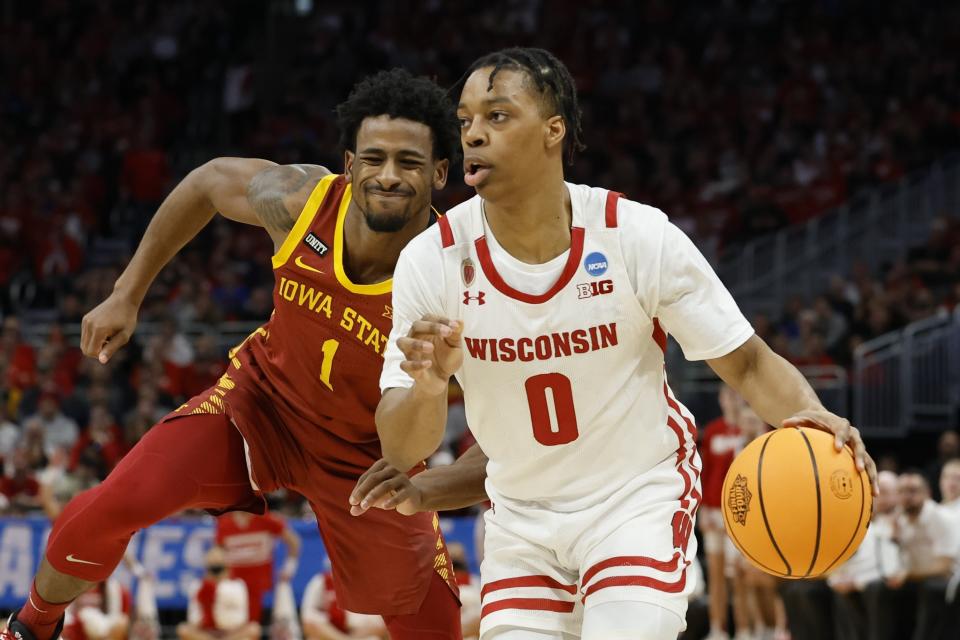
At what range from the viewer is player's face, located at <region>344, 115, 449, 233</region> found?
488cm

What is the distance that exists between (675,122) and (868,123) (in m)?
2.63

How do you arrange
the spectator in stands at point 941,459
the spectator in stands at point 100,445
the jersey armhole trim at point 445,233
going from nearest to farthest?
the jersey armhole trim at point 445,233, the spectator in stands at point 941,459, the spectator in stands at point 100,445

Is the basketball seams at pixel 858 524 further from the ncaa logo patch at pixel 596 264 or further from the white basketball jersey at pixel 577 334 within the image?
the ncaa logo patch at pixel 596 264

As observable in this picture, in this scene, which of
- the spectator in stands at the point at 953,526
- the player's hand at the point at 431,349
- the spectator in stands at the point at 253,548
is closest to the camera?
the player's hand at the point at 431,349

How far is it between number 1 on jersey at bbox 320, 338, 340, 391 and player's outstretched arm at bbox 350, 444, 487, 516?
1.99 ft

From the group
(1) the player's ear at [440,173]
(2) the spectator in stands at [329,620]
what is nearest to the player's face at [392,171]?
(1) the player's ear at [440,173]

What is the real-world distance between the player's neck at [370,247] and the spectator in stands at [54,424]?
942cm

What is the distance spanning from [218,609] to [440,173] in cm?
662

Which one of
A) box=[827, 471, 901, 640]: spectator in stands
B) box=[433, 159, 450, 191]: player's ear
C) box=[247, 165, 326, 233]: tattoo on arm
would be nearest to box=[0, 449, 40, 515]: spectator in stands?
box=[827, 471, 901, 640]: spectator in stands

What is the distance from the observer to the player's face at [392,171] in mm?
4875

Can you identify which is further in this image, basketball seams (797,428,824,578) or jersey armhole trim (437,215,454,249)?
jersey armhole trim (437,215,454,249)

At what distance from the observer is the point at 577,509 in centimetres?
416

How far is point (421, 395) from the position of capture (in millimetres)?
3896

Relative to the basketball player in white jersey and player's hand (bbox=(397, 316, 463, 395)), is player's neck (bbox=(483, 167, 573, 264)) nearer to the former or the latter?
the basketball player in white jersey
